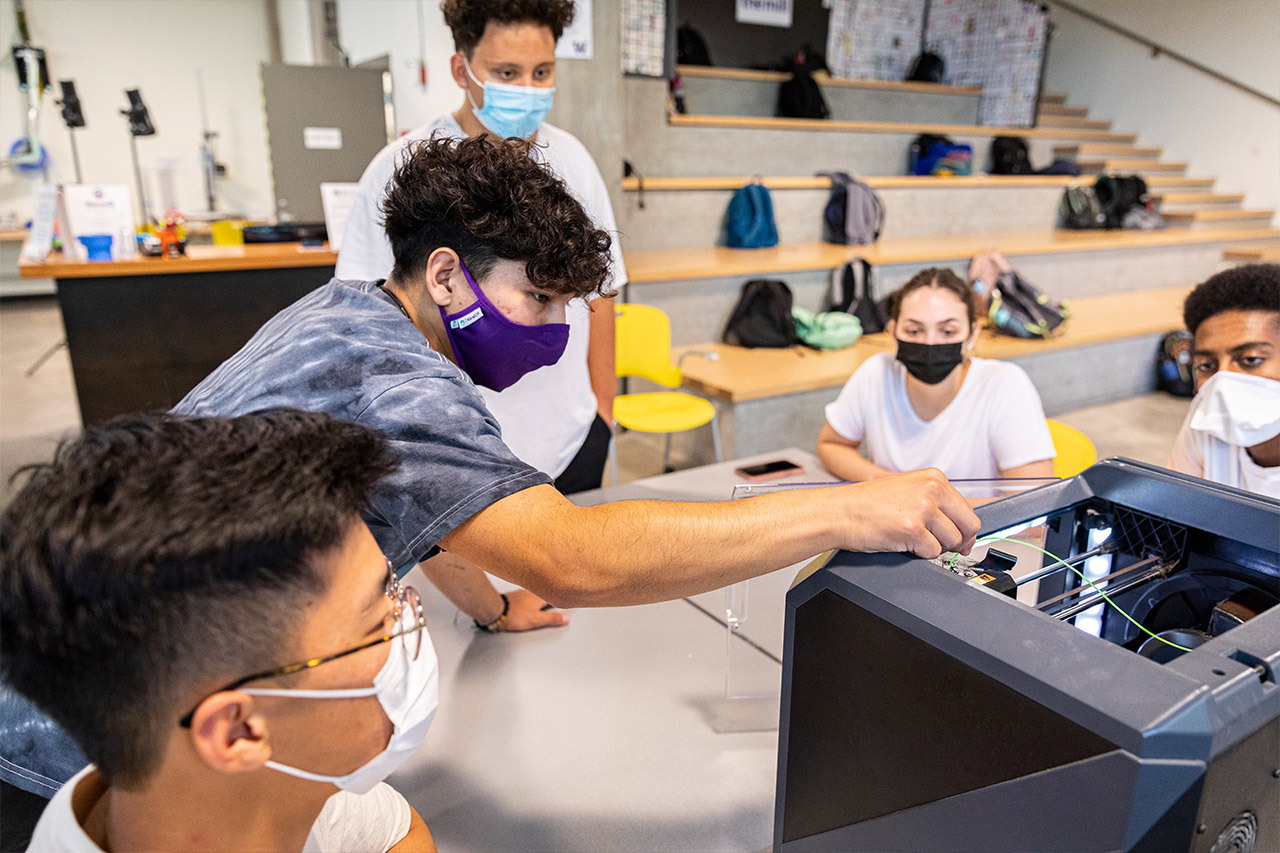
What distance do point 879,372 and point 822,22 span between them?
277 inches

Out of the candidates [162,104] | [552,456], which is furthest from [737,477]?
[162,104]

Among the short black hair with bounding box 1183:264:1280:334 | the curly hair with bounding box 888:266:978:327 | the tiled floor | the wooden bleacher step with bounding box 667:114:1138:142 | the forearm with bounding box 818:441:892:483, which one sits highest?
the wooden bleacher step with bounding box 667:114:1138:142

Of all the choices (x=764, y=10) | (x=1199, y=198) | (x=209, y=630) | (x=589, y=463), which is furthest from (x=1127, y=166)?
(x=209, y=630)

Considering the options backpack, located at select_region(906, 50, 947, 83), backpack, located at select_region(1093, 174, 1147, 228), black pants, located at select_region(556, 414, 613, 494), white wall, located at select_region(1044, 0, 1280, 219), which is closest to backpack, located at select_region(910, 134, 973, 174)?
backpack, located at select_region(1093, 174, 1147, 228)

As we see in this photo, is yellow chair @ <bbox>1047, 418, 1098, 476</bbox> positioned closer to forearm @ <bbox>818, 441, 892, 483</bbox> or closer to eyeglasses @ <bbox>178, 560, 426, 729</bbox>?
forearm @ <bbox>818, 441, 892, 483</bbox>

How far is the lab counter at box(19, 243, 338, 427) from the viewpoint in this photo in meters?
3.17

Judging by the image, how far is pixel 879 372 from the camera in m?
1.91

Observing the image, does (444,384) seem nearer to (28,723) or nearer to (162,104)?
(28,723)

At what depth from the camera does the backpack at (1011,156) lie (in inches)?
236

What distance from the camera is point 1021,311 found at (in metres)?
4.15

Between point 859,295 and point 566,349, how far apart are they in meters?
2.89

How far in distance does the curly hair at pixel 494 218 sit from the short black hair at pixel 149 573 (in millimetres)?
380

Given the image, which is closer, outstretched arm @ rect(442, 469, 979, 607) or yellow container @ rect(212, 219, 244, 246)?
outstretched arm @ rect(442, 469, 979, 607)

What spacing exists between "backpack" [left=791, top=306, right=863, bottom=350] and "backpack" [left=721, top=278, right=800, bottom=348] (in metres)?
0.05
